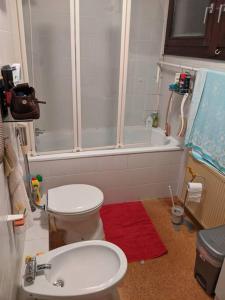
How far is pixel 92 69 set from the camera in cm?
247

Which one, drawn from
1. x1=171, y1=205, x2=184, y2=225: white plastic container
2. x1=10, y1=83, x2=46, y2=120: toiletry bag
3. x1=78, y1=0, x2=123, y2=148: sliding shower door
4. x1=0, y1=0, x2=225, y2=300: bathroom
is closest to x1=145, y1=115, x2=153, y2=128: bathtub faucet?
x1=0, y1=0, x2=225, y2=300: bathroom

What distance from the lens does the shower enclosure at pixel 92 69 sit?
84.7 inches

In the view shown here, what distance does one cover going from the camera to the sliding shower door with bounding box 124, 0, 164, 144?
8.09ft

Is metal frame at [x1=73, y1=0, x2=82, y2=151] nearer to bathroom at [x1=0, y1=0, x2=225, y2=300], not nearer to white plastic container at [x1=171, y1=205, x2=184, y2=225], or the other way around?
bathroom at [x1=0, y1=0, x2=225, y2=300]

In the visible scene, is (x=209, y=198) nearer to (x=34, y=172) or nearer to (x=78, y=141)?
(x=78, y=141)

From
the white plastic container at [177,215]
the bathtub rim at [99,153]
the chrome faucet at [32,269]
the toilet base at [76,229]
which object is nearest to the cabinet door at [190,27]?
the bathtub rim at [99,153]

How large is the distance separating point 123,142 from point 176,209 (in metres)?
0.82

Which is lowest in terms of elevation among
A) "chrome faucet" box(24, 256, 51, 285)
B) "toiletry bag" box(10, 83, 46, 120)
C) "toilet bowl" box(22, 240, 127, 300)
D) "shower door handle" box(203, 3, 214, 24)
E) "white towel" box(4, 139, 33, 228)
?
"toilet bowl" box(22, 240, 127, 300)

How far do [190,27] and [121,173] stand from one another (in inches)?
58.2

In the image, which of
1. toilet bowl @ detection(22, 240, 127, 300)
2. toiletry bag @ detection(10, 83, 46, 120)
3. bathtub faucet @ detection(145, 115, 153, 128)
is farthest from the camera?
bathtub faucet @ detection(145, 115, 153, 128)

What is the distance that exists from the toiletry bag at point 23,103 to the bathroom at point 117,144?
7.7 inches

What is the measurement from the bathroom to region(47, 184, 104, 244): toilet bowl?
0.01m

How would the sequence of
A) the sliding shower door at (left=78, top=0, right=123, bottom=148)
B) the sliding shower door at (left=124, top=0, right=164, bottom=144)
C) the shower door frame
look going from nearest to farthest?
the shower door frame
the sliding shower door at (left=78, top=0, right=123, bottom=148)
the sliding shower door at (left=124, top=0, right=164, bottom=144)

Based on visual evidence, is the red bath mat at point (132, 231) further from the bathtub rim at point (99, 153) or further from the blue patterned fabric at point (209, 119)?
the blue patterned fabric at point (209, 119)
